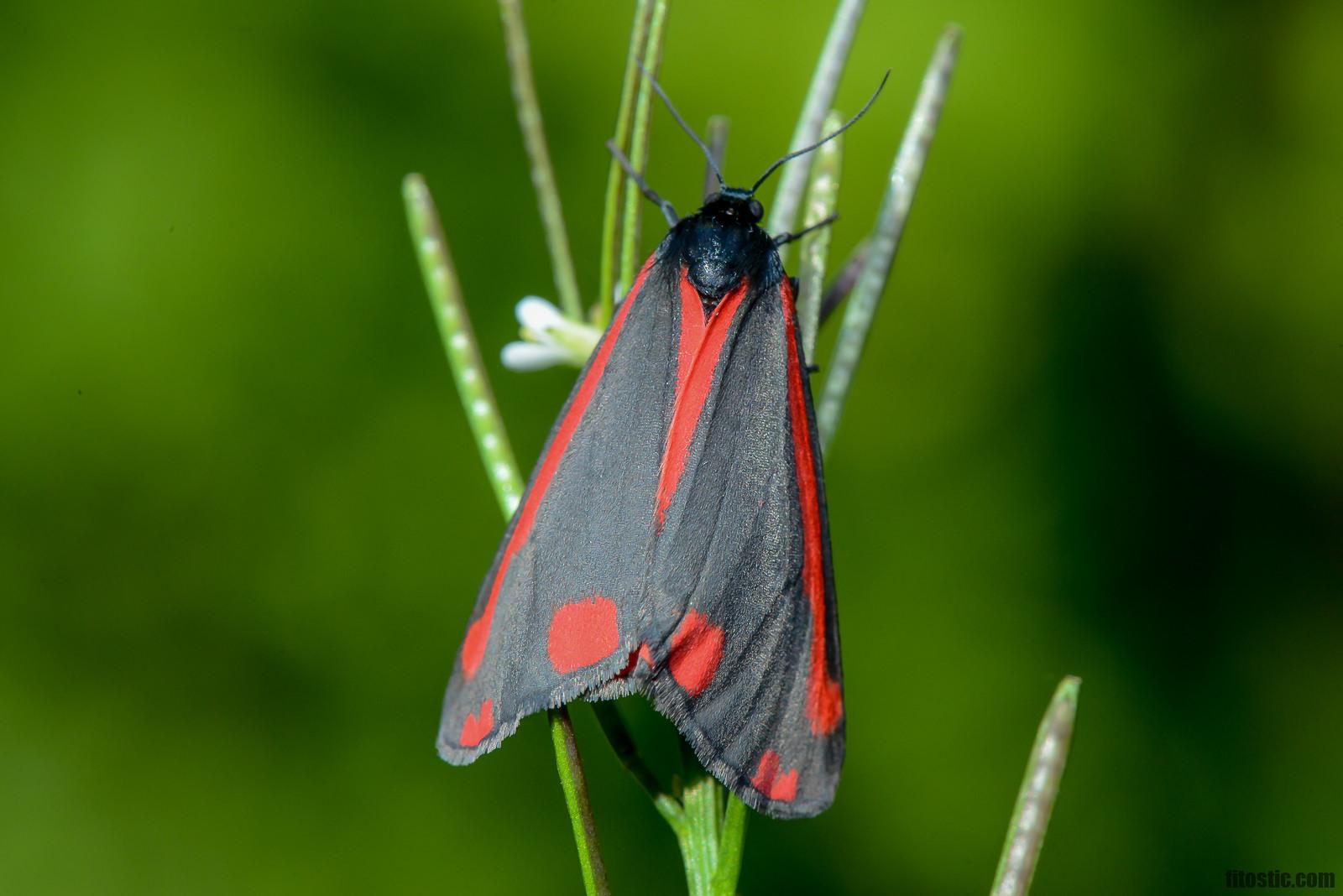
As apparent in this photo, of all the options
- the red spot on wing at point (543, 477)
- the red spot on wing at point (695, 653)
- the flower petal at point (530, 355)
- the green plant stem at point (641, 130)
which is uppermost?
the green plant stem at point (641, 130)

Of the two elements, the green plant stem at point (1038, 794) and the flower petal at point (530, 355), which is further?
the flower petal at point (530, 355)

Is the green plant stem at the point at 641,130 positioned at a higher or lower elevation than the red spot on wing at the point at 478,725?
higher

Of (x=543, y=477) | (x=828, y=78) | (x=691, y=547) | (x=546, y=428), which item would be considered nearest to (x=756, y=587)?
(x=691, y=547)

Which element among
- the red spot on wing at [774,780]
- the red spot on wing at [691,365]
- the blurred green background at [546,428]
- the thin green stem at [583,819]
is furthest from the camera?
the blurred green background at [546,428]

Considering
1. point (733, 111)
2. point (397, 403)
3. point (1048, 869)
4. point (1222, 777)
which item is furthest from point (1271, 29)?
point (397, 403)

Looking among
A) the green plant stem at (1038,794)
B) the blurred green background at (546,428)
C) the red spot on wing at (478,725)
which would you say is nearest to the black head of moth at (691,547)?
the red spot on wing at (478,725)

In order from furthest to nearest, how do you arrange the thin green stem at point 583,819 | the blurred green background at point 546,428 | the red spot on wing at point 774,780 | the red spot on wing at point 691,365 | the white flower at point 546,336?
the blurred green background at point 546,428, the white flower at point 546,336, the red spot on wing at point 691,365, the red spot on wing at point 774,780, the thin green stem at point 583,819

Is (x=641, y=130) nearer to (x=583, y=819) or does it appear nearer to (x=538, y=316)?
→ (x=538, y=316)

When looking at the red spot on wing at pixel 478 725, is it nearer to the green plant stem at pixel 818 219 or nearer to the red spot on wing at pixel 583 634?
the red spot on wing at pixel 583 634
